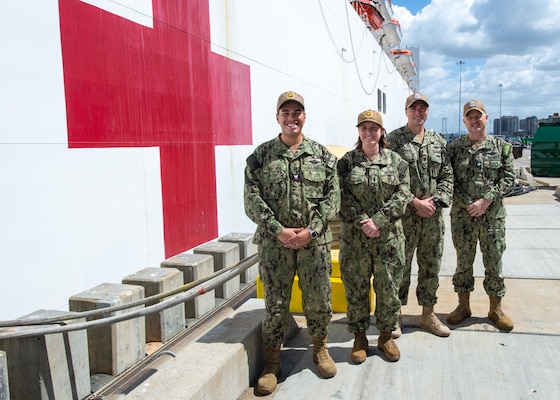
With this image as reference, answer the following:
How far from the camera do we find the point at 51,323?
2.22 metres

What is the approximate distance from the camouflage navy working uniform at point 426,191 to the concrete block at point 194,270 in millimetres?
1576

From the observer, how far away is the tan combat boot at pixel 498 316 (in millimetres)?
3092

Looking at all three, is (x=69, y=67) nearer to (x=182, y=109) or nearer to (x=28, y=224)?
(x=28, y=224)

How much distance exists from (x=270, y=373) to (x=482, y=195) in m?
1.78

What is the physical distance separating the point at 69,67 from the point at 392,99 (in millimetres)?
17088

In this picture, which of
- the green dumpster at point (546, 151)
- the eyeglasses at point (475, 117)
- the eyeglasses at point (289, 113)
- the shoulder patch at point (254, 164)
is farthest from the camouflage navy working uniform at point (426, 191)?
the green dumpster at point (546, 151)

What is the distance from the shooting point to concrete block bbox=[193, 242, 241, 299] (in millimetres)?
4051

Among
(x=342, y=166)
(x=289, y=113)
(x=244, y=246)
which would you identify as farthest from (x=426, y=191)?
(x=244, y=246)

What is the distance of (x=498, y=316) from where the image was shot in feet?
10.4

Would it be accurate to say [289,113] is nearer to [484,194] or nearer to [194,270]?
[484,194]

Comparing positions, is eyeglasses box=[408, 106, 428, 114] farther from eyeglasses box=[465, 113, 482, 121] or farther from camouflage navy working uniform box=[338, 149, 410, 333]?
camouflage navy working uniform box=[338, 149, 410, 333]

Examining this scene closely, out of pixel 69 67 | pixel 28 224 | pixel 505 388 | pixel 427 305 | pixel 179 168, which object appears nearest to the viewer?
pixel 505 388

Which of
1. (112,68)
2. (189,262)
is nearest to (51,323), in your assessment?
(189,262)

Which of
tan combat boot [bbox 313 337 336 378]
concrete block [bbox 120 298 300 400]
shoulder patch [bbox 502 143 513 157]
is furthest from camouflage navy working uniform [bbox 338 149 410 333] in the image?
shoulder patch [bbox 502 143 513 157]
